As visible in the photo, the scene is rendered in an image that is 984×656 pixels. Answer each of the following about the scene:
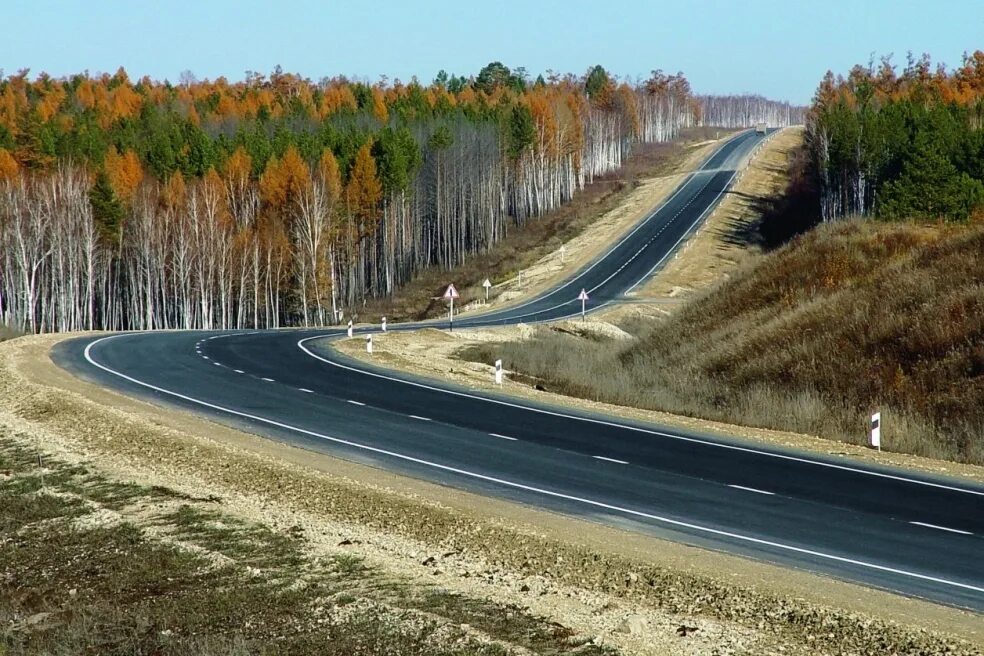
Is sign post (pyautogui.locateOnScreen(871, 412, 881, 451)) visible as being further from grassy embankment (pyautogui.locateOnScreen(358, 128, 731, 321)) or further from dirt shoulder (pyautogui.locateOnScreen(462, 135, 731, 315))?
grassy embankment (pyautogui.locateOnScreen(358, 128, 731, 321))

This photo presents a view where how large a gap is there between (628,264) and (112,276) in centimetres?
3547

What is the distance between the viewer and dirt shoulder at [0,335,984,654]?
10.7 meters

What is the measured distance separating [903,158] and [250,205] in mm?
43027

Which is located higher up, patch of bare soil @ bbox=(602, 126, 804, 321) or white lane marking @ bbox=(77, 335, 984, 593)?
patch of bare soil @ bbox=(602, 126, 804, 321)

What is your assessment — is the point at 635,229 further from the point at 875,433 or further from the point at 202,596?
the point at 202,596

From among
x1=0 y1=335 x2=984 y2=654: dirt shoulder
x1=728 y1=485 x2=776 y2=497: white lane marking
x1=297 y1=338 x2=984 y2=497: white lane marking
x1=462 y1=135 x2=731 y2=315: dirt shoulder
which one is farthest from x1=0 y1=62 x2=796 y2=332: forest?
x1=728 y1=485 x2=776 y2=497: white lane marking

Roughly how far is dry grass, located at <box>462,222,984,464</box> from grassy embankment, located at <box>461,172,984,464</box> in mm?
52

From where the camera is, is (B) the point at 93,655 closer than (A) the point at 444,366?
Yes

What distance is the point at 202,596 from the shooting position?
12.5 meters

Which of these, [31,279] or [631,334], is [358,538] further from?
[31,279]

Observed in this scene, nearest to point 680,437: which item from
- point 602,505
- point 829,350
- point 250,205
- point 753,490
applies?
point 753,490

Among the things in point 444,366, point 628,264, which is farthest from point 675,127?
point 444,366

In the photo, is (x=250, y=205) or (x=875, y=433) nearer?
(x=875, y=433)

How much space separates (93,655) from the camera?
11367mm
